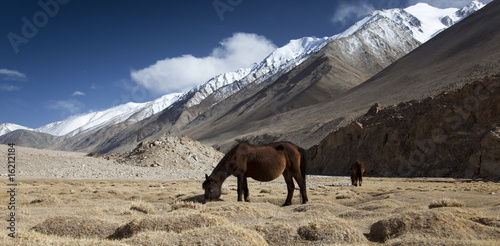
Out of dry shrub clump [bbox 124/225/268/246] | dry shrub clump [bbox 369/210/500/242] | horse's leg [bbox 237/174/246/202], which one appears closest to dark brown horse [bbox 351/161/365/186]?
horse's leg [bbox 237/174/246/202]

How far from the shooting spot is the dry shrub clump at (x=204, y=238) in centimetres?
569

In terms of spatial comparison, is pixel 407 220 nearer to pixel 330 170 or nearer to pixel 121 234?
pixel 121 234

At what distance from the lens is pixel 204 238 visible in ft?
18.9

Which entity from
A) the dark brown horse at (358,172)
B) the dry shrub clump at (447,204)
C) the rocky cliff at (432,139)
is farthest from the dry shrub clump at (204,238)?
the rocky cliff at (432,139)

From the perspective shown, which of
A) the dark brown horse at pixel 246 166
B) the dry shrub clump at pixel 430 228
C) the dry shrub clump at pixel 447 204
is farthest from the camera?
the dark brown horse at pixel 246 166

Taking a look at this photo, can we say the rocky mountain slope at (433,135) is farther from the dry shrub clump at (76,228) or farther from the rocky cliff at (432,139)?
the dry shrub clump at (76,228)

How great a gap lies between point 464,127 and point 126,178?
3676 centimetres

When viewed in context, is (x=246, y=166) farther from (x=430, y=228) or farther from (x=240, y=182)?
(x=430, y=228)

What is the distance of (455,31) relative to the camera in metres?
124

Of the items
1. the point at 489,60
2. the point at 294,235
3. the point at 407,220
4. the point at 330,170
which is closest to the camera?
the point at 294,235

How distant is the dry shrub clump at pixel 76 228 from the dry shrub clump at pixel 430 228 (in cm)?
556

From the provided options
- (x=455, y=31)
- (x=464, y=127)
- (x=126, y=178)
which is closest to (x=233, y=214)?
(x=126, y=178)

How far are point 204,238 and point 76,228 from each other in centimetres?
342

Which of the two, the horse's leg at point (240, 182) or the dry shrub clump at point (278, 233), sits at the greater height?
Answer: the horse's leg at point (240, 182)
